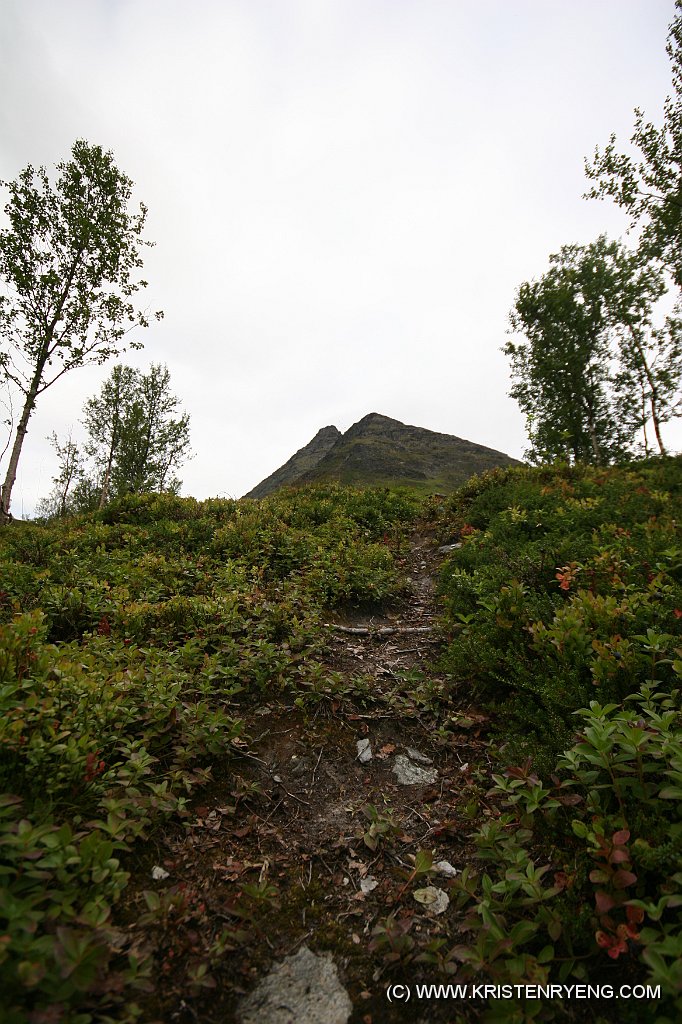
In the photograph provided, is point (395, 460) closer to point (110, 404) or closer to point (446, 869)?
point (110, 404)

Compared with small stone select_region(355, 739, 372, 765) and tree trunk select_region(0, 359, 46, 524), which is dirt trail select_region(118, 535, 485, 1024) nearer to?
small stone select_region(355, 739, 372, 765)

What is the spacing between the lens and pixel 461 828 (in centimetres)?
347

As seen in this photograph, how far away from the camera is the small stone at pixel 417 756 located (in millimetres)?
4344

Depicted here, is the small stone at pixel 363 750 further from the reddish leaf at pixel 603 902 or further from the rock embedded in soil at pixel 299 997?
the reddish leaf at pixel 603 902

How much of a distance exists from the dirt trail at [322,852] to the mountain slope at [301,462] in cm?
7760

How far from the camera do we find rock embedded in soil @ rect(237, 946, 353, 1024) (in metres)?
2.29

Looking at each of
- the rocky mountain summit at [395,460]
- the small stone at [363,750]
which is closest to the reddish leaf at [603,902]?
the small stone at [363,750]

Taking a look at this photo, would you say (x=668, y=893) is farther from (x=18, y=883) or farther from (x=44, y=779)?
(x=44, y=779)

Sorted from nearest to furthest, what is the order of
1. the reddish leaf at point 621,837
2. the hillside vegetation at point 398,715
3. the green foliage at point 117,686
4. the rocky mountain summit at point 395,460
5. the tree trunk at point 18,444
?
the green foliage at point 117,686, the hillside vegetation at point 398,715, the reddish leaf at point 621,837, the tree trunk at point 18,444, the rocky mountain summit at point 395,460

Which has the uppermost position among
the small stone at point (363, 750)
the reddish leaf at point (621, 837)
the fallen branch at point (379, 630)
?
the fallen branch at point (379, 630)

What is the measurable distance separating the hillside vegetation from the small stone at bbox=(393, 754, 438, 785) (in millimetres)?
390

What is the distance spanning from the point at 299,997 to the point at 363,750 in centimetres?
218

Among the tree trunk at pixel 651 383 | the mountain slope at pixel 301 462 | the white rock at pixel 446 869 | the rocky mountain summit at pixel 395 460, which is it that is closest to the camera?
the white rock at pixel 446 869

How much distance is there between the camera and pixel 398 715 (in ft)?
16.3
